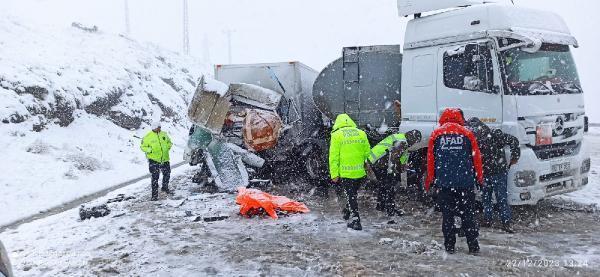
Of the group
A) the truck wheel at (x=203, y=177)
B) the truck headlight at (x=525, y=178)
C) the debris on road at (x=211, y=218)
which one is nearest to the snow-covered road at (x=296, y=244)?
the debris on road at (x=211, y=218)

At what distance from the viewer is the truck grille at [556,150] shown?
251 inches

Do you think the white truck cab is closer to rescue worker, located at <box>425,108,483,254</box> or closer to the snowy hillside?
rescue worker, located at <box>425,108,483,254</box>

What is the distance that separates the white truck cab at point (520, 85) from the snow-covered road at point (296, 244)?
0.84m

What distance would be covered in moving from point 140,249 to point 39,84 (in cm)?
1304

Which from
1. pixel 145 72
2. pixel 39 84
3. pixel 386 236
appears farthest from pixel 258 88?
pixel 145 72

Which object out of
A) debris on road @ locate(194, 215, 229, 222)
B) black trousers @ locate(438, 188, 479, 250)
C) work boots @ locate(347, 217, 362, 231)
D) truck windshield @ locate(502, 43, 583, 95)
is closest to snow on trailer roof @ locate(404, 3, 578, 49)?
truck windshield @ locate(502, 43, 583, 95)

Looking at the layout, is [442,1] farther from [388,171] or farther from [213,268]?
[213,268]

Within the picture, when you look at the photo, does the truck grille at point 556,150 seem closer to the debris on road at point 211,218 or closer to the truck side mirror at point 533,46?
the truck side mirror at point 533,46

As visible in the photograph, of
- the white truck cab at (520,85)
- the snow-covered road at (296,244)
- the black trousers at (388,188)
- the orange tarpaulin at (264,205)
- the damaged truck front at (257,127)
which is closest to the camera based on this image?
the snow-covered road at (296,244)

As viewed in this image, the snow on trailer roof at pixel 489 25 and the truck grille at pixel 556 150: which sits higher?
the snow on trailer roof at pixel 489 25

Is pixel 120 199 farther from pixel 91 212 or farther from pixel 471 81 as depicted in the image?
pixel 471 81

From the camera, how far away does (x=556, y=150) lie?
656 cm

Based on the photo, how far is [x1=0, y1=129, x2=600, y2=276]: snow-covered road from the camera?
502 centimetres

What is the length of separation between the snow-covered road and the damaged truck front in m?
1.82
